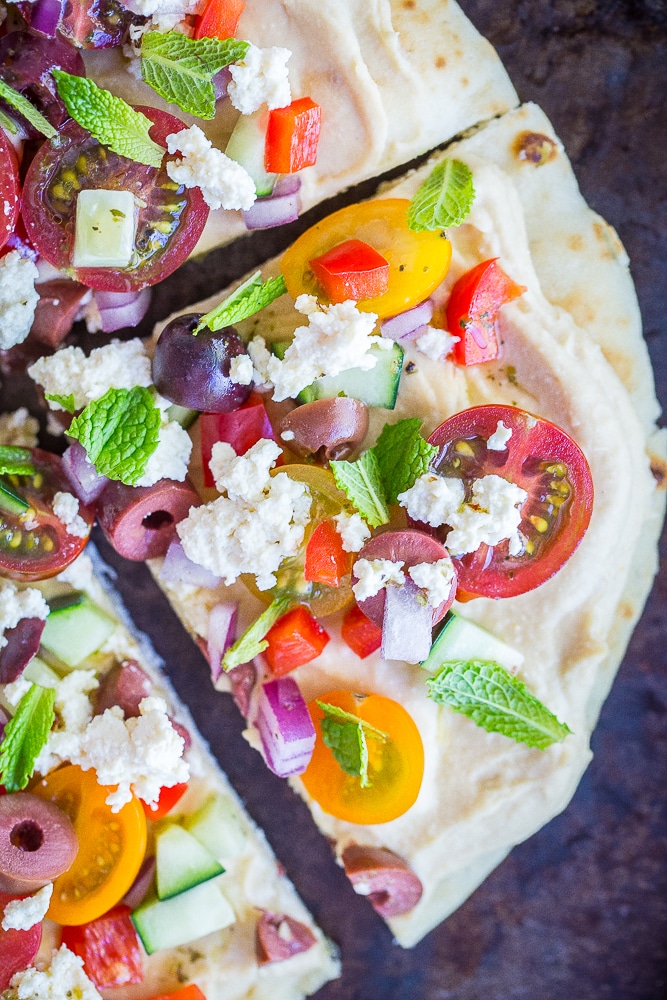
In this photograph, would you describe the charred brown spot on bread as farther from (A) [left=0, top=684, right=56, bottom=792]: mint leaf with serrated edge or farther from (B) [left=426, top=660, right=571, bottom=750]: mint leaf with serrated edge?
(A) [left=0, top=684, right=56, bottom=792]: mint leaf with serrated edge

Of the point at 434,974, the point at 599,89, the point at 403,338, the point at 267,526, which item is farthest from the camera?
the point at 434,974

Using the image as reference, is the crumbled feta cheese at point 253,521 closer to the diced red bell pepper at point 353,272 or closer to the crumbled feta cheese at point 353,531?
the crumbled feta cheese at point 353,531

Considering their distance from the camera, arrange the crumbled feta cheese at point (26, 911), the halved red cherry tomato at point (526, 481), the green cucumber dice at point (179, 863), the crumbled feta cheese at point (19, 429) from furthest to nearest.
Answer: the crumbled feta cheese at point (19, 429), the green cucumber dice at point (179, 863), the crumbled feta cheese at point (26, 911), the halved red cherry tomato at point (526, 481)

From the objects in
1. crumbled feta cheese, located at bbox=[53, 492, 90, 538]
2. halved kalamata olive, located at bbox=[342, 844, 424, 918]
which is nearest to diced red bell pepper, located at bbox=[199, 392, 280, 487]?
crumbled feta cheese, located at bbox=[53, 492, 90, 538]

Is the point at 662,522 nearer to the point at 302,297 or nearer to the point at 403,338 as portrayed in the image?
the point at 403,338

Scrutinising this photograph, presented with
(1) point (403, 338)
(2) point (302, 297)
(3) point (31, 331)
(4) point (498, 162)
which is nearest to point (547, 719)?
(1) point (403, 338)

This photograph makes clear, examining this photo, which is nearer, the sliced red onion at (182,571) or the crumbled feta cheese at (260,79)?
the crumbled feta cheese at (260,79)

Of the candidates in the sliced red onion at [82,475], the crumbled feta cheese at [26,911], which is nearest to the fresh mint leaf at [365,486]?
the sliced red onion at [82,475]
